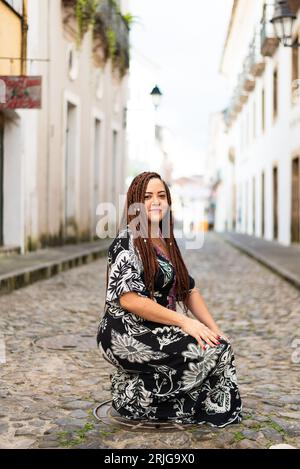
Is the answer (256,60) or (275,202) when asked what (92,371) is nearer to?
(275,202)

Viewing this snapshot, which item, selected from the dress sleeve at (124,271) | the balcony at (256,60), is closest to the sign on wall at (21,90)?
the dress sleeve at (124,271)

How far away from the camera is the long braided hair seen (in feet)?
12.1

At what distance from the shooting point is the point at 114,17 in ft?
71.3

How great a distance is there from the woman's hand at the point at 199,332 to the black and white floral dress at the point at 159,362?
24 mm

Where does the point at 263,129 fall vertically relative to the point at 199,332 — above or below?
above

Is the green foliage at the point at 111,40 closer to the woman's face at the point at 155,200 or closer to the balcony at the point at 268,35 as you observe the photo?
the balcony at the point at 268,35

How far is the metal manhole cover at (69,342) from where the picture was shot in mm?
6000

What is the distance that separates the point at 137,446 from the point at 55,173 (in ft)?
45.2

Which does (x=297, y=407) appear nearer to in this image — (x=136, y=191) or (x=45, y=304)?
(x=136, y=191)

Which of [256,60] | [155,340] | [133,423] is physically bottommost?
[133,423]

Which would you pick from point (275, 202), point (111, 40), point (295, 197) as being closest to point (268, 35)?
point (111, 40)

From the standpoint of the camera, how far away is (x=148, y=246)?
372 centimetres

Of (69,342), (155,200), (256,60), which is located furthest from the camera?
(256,60)

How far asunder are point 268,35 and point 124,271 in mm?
19660
